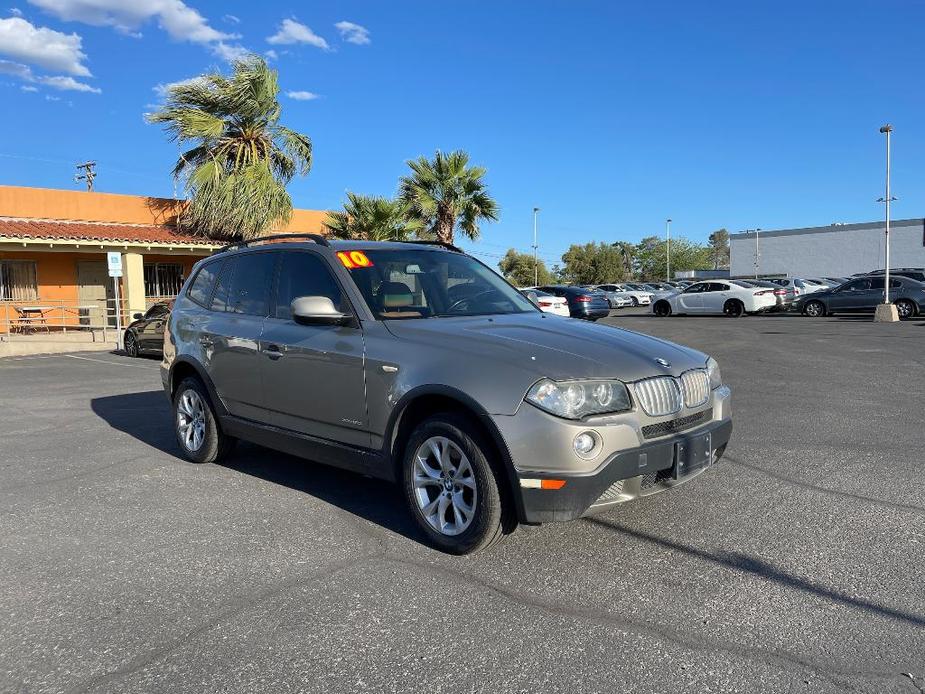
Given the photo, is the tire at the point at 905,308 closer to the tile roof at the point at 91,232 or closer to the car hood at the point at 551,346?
the tile roof at the point at 91,232

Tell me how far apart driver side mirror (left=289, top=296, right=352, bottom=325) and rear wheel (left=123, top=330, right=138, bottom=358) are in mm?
13476

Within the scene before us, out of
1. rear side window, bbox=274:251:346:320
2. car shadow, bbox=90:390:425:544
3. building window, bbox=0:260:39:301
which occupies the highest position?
building window, bbox=0:260:39:301

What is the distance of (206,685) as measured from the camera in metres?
2.75

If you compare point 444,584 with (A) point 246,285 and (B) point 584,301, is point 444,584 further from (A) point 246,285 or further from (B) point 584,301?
(B) point 584,301

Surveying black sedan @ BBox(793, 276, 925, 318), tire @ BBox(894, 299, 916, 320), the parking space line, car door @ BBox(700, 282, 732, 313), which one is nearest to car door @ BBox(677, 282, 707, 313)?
car door @ BBox(700, 282, 732, 313)

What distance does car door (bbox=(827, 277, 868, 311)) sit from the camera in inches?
991

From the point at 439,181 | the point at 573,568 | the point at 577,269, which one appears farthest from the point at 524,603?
the point at 577,269

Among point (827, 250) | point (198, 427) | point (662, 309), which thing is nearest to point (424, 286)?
point (198, 427)

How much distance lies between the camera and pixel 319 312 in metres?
4.42

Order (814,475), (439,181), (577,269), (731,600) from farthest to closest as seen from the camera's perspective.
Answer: (577,269) → (439,181) → (814,475) → (731,600)

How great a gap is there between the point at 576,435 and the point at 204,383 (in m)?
3.45

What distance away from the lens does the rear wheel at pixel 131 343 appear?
16.6 meters

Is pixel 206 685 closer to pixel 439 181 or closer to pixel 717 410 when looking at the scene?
pixel 717 410

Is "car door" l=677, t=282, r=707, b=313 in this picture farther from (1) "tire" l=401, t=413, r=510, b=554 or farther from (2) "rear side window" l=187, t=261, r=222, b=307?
(1) "tire" l=401, t=413, r=510, b=554
